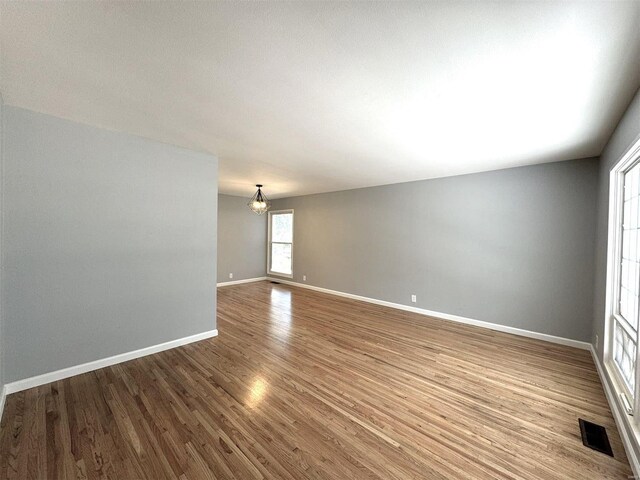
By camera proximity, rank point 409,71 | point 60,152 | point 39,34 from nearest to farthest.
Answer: point 39,34 < point 409,71 < point 60,152

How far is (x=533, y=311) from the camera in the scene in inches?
137

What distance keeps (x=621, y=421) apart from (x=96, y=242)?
4685 mm

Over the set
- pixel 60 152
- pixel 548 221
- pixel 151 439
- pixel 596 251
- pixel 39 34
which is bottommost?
pixel 151 439

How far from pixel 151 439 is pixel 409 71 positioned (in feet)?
9.68

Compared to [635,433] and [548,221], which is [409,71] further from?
[548,221]

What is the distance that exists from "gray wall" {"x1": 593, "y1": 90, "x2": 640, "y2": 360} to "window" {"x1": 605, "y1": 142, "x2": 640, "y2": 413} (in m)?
0.11

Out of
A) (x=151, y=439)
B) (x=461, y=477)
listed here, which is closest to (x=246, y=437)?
(x=151, y=439)

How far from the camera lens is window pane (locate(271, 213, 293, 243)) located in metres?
7.12

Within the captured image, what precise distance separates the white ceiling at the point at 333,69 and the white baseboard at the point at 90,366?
7.84 ft

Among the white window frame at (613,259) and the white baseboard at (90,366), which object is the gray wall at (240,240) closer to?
the white baseboard at (90,366)

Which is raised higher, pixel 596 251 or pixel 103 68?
pixel 103 68

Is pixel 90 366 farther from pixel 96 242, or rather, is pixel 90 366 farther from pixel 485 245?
pixel 485 245

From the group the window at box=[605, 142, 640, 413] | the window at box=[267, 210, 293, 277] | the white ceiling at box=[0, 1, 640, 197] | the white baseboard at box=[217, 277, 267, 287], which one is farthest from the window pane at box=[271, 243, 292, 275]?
the window at box=[605, 142, 640, 413]

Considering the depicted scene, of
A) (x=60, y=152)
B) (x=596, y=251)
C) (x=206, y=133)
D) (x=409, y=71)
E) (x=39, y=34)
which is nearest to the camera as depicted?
(x=39, y=34)
